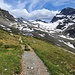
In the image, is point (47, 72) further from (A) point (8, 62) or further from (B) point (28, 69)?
Result: (A) point (8, 62)

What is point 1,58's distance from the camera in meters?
33.2

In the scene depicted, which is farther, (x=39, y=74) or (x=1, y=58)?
(x=1, y=58)

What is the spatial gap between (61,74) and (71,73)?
430 cm

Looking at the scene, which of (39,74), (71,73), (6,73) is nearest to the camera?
(6,73)

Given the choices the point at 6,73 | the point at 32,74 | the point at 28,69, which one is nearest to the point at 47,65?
the point at 28,69

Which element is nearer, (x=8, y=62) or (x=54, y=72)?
(x=54, y=72)

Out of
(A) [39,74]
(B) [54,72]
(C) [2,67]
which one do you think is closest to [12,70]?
(C) [2,67]

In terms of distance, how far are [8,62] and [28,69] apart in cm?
326

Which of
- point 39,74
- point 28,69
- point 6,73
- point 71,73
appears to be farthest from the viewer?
point 71,73

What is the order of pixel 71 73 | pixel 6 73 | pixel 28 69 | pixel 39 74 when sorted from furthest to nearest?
1. pixel 71 73
2. pixel 28 69
3. pixel 39 74
4. pixel 6 73

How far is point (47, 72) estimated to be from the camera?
29297 millimetres

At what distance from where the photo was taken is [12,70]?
90.8ft

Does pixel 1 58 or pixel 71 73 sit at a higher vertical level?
pixel 1 58

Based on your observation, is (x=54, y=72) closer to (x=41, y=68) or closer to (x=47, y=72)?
(x=47, y=72)
